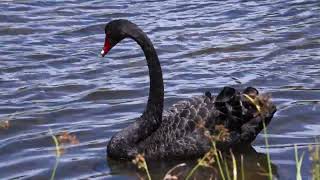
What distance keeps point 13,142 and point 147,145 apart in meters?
1.13

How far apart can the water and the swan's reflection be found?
0.03 meters

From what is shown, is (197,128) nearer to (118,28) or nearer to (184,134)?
(184,134)

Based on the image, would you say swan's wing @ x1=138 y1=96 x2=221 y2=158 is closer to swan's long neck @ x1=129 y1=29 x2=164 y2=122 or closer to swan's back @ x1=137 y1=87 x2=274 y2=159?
swan's back @ x1=137 y1=87 x2=274 y2=159

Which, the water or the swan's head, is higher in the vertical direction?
the swan's head

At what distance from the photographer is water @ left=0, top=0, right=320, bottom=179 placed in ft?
20.3

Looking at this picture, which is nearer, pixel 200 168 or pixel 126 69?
pixel 200 168

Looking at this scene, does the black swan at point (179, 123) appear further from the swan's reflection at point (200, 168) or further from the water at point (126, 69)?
the water at point (126, 69)

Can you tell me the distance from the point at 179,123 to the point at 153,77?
0.42 metres

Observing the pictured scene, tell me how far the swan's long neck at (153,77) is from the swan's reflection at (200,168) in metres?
0.40

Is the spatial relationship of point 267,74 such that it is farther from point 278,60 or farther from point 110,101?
point 110,101

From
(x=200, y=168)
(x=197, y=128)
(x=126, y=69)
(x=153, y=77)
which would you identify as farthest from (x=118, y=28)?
(x=126, y=69)

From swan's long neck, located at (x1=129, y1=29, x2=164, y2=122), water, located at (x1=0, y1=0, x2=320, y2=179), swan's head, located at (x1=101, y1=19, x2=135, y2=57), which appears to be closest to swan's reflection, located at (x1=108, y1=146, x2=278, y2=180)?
Answer: water, located at (x1=0, y1=0, x2=320, y2=179)

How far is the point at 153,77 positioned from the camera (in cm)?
614

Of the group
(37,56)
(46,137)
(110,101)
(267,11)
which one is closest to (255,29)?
(267,11)
